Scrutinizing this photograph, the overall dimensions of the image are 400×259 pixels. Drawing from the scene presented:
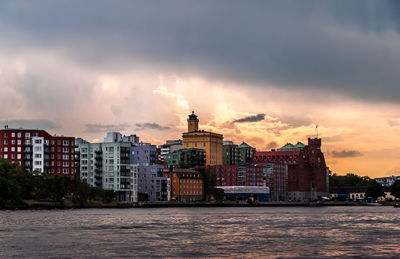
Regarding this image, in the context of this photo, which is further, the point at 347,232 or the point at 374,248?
the point at 347,232

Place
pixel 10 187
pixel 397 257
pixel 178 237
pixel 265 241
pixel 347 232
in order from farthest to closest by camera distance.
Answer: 1. pixel 10 187
2. pixel 347 232
3. pixel 178 237
4. pixel 265 241
5. pixel 397 257

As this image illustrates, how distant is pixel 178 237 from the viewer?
92.2 meters

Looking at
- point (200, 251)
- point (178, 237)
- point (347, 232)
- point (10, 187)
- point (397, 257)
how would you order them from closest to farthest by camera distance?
point (397, 257)
point (200, 251)
point (178, 237)
point (347, 232)
point (10, 187)

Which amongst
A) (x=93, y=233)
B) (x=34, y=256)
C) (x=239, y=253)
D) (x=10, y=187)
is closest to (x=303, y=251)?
(x=239, y=253)

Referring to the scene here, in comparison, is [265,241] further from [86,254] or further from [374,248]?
[86,254]

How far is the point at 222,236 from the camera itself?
9369 centimetres

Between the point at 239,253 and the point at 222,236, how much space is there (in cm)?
2190

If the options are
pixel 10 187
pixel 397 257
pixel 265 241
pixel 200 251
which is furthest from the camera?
pixel 10 187

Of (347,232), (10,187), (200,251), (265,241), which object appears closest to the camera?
(200,251)

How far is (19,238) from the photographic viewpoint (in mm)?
88438

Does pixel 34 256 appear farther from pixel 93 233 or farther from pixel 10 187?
pixel 10 187

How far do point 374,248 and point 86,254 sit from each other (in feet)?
106

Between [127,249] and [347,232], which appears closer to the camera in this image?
[127,249]

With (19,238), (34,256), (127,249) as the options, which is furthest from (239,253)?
(19,238)
